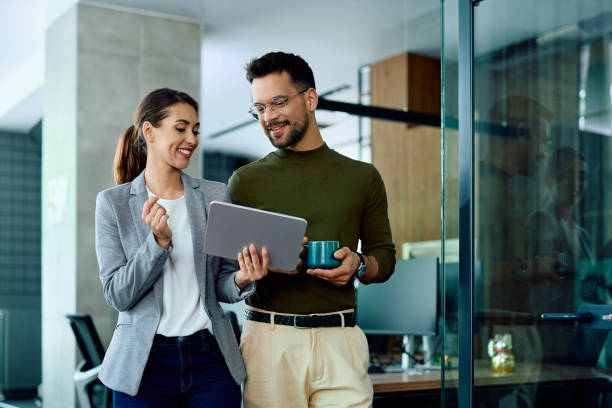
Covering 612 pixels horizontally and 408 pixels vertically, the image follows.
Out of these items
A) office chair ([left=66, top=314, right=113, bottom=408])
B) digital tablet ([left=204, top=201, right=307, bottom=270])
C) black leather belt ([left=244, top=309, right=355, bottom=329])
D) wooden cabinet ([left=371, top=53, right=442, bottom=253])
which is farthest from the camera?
wooden cabinet ([left=371, top=53, right=442, bottom=253])

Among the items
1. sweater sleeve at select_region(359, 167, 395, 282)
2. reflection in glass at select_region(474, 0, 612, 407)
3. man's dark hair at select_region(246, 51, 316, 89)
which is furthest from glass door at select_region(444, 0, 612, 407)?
man's dark hair at select_region(246, 51, 316, 89)

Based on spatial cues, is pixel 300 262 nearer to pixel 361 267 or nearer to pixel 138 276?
pixel 361 267

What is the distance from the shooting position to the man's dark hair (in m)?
1.90

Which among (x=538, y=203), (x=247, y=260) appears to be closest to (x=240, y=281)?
(x=247, y=260)

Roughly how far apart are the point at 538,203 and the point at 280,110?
1088 mm

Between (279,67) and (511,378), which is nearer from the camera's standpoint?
(279,67)

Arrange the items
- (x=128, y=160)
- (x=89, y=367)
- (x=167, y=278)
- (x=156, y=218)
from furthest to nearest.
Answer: (x=89, y=367), (x=128, y=160), (x=167, y=278), (x=156, y=218)

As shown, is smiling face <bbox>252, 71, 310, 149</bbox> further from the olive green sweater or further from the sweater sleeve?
the sweater sleeve

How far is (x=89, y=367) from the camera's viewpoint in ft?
12.7

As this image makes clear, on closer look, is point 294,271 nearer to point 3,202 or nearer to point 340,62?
point 340,62

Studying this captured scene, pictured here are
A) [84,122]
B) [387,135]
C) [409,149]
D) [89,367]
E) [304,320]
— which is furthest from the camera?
[387,135]

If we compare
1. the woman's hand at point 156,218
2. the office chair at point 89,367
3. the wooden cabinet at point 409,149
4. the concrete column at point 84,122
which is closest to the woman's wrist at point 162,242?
the woman's hand at point 156,218

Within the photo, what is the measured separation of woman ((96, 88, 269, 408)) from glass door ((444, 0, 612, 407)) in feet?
2.95

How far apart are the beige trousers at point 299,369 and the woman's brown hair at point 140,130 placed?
0.52 metres
